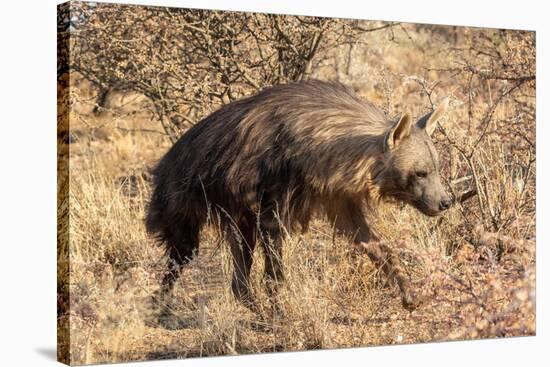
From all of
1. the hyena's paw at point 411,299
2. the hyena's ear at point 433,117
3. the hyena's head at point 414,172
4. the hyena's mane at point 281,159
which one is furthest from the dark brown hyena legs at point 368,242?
the hyena's ear at point 433,117

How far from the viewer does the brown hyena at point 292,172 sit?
6.90m

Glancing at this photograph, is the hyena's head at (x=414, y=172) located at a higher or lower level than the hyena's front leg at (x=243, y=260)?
higher

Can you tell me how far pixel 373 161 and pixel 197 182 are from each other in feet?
3.52

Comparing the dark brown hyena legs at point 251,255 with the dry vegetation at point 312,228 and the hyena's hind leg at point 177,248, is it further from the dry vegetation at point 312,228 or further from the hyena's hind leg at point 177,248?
the hyena's hind leg at point 177,248

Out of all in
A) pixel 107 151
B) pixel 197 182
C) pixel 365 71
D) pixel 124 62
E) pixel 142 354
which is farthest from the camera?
pixel 107 151

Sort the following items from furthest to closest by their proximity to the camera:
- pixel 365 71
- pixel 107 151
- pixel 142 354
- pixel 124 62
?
pixel 107 151 → pixel 365 71 → pixel 124 62 → pixel 142 354

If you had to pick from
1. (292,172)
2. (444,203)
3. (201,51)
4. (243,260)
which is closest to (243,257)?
(243,260)

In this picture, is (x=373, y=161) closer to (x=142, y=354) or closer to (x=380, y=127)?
(x=380, y=127)

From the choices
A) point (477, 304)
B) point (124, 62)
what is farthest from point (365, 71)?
point (477, 304)

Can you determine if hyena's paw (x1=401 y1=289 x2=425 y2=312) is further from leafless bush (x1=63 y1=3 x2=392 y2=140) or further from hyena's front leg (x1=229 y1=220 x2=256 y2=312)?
leafless bush (x1=63 y1=3 x2=392 y2=140)

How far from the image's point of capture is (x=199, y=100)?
8.87 m

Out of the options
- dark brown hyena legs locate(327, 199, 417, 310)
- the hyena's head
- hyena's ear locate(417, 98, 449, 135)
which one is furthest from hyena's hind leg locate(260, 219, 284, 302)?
hyena's ear locate(417, 98, 449, 135)

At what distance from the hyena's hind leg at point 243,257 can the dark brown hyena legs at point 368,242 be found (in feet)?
1.68

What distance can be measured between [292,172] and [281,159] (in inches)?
4.1
